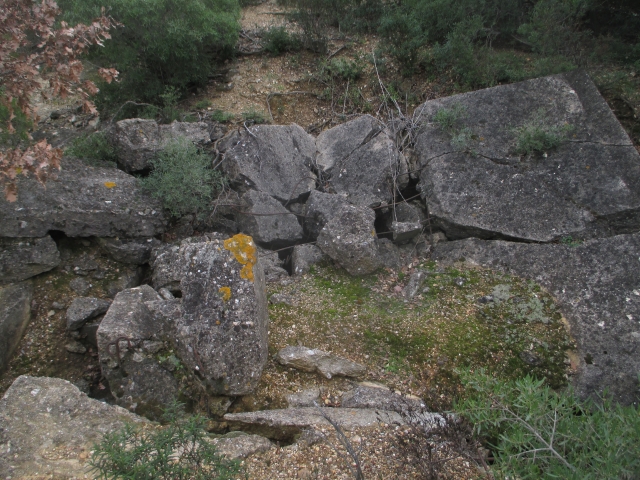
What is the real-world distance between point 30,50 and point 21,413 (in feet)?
19.8

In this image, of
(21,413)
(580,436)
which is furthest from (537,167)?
(21,413)

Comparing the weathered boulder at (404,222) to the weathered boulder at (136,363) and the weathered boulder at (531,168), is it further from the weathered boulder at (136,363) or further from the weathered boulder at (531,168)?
the weathered boulder at (136,363)

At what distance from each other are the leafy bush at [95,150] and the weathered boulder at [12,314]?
4.67 feet

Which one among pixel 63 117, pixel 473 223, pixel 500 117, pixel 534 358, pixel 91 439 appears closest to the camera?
pixel 91 439

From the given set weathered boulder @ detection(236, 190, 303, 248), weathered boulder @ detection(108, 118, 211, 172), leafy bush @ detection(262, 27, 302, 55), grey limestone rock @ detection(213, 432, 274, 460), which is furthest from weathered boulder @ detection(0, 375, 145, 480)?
leafy bush @ detection(262, 27, 302, 55)

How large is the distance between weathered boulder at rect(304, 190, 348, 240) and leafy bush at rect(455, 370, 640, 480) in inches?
103

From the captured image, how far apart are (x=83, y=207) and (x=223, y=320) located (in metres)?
2.02

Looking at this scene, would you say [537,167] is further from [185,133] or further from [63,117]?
[63,117]

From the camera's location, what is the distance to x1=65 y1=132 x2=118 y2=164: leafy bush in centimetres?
485

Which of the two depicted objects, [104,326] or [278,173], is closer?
[104,326]

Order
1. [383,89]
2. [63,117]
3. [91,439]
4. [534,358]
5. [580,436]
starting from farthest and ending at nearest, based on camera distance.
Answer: [63,117] → [383,89] → [534,358] → [91,439] → [580,436]

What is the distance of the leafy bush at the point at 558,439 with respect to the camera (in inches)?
68.5

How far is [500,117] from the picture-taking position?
4.79 meters

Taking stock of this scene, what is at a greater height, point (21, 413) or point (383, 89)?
point (383, 89)
